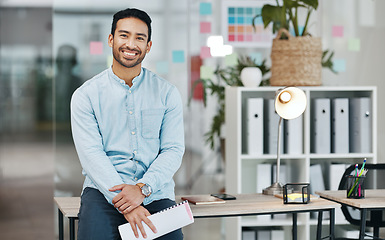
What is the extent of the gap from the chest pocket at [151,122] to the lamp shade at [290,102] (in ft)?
2.65

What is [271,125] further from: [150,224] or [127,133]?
[150,224]

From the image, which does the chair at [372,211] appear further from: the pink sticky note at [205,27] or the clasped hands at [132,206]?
the pink sticky note at [205,27]

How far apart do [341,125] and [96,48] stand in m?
2.43

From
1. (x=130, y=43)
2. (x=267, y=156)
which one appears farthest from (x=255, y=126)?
(x=130, y=43)

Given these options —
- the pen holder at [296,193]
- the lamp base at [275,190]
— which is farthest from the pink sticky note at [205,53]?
the pen holder at [296,193]

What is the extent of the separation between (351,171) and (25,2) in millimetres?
3529

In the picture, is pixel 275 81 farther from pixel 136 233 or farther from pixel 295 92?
pixel 136 233

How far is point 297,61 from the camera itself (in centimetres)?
469

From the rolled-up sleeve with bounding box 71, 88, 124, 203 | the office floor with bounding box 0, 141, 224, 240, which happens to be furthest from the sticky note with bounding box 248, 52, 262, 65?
the rolled-up sleeve with bounding box 71, 88, 124, 203

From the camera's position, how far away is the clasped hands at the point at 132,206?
284cm

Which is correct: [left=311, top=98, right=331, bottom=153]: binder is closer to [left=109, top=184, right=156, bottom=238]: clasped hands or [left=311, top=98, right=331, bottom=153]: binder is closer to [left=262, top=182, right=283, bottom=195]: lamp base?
[left=262, top=182, right=283, bottom=195]: lamp base

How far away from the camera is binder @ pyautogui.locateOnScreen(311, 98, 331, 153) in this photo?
4.79 m

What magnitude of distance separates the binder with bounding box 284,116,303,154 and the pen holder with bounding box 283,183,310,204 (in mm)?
1471

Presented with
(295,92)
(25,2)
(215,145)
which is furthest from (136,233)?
(25,2)
